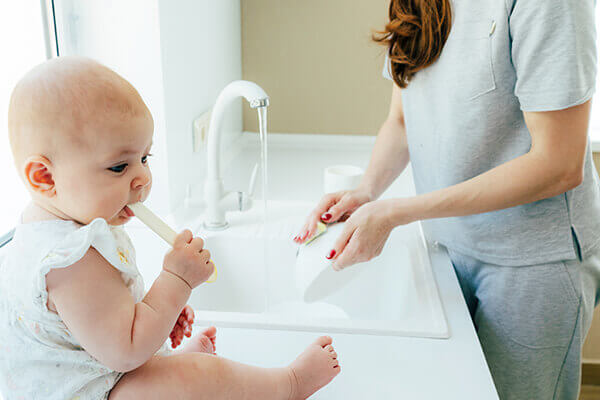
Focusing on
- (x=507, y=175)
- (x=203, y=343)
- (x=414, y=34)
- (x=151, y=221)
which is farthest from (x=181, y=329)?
(x=414, y=34)

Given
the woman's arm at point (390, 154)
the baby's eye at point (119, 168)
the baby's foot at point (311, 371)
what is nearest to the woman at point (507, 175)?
the woman's arm at point (390, 154)

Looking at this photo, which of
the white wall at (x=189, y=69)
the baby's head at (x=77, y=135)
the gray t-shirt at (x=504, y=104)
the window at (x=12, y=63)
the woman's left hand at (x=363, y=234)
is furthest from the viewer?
the white wall at (x=189, y=69)

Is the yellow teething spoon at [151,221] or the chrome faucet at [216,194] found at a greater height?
the yellow teething spoon at [151,221]

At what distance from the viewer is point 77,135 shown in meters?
0.51

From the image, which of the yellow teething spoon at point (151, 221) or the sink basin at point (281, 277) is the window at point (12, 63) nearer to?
the sink basin at point (281, 277)

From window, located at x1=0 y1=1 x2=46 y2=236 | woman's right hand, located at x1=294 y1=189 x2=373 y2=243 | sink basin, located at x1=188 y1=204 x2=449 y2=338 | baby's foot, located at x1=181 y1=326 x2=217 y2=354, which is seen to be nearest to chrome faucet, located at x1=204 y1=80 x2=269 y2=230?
sink basin, located at x1=188 y1=204 x2=449 y2=338

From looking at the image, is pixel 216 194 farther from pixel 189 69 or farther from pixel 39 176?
pixel 39 176

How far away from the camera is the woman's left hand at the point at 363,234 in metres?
0.90

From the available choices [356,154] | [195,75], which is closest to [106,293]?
[195,75]

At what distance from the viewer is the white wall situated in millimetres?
1255

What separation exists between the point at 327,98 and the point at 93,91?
155cm

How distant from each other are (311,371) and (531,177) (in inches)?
18.2

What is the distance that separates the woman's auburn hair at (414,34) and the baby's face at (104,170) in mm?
598

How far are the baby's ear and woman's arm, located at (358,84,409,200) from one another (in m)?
0.75
